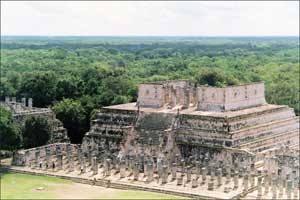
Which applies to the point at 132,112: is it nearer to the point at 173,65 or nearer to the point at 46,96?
the point at 46,96

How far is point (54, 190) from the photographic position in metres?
40.4

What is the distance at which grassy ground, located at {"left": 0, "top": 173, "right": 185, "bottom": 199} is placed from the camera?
38.7m

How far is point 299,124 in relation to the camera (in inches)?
2032

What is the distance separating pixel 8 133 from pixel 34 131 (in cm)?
441

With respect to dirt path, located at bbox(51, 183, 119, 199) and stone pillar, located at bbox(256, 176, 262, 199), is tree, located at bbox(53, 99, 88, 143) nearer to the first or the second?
dirt path, located at bbox(51, 183, 119, 199)

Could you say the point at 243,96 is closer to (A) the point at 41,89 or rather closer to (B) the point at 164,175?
(B) the point at 164,175

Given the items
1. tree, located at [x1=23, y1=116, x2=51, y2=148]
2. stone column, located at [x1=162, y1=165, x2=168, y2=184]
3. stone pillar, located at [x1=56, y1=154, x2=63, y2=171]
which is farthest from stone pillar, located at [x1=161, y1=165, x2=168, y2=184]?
tree, located at [x1=23, y1=116, x2=51, y2=148]

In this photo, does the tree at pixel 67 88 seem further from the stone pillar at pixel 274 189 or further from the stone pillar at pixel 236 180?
the stone pillar at pixel 274 189

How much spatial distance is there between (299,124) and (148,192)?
656 inches

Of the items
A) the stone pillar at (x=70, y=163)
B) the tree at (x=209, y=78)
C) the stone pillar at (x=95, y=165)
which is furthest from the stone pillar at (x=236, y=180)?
the tree at (x=209, y=78)

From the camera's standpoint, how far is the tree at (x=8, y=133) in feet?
152

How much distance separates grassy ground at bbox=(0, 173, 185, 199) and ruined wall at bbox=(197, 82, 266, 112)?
33.7 ft

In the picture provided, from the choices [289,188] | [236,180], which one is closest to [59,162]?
[236,180]

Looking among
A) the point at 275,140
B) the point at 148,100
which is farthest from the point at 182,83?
the point at 275,140
